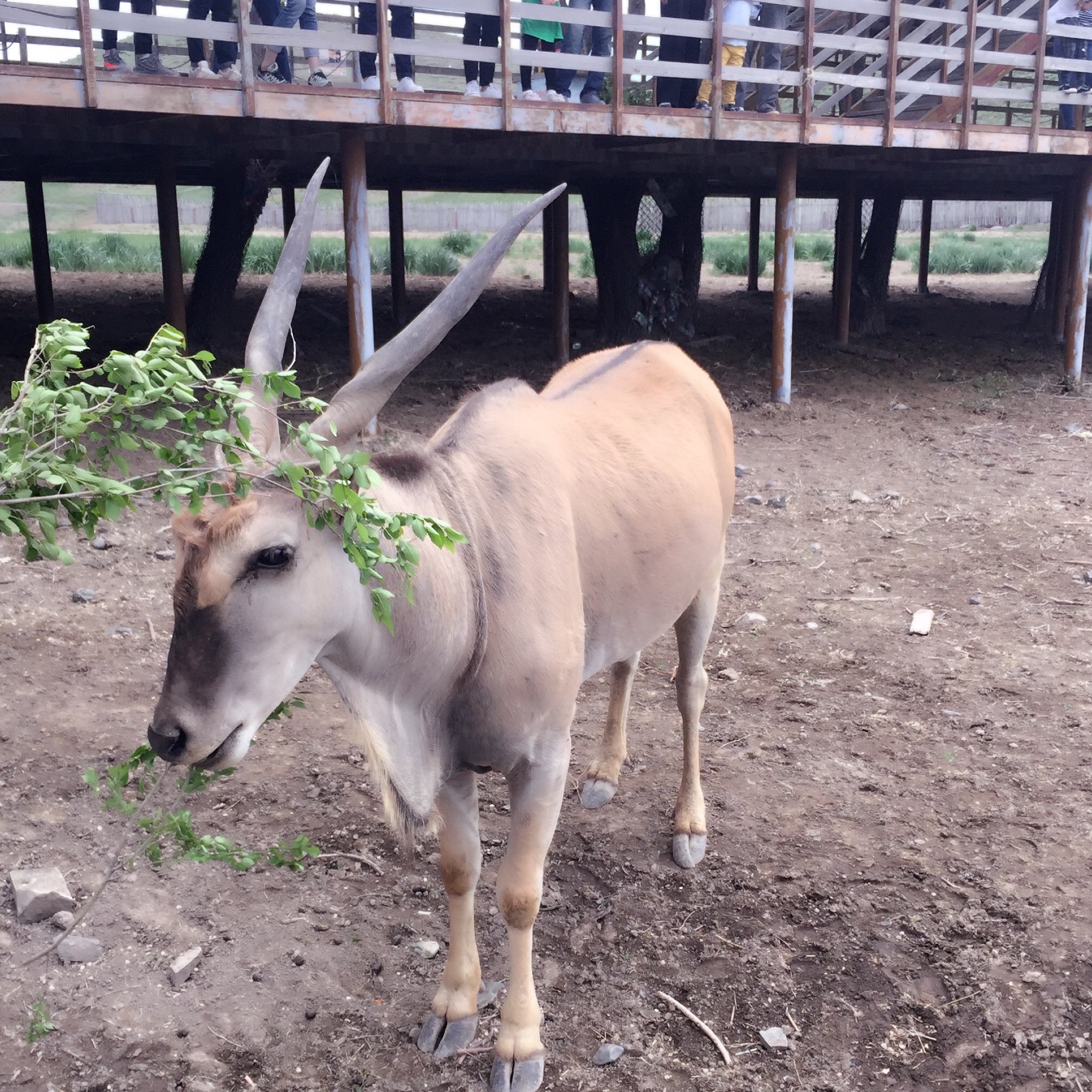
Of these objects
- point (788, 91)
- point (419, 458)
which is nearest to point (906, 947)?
point (419, 458)

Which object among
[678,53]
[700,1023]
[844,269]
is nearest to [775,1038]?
[700,1023]

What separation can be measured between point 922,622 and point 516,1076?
324cm

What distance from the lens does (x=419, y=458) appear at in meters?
2.52

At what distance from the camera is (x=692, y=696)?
12.3ft

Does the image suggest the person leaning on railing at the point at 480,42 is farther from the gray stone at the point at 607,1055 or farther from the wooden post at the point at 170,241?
the gray stone at the point at 607,1055

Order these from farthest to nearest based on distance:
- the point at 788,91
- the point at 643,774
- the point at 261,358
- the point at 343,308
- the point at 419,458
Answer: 1. the point at 788,91
2. the point at 343,308
3. the point at 643,774
4. the point at 419,458
5. the point at 261,358

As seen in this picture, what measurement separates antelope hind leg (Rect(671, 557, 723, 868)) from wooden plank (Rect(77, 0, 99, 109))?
4.37 metres

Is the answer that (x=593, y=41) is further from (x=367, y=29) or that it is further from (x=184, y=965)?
(x=184, y=965)

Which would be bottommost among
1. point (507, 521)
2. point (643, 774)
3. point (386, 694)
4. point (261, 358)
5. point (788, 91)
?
point (643, 774)

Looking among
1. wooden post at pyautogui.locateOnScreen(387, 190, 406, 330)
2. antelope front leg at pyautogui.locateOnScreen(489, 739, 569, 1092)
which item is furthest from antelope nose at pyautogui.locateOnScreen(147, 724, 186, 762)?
wooden post at pyautogui.locateOnScreen(387, 190, 406, 330)

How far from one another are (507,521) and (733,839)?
5.05ft

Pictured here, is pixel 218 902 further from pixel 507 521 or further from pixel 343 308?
pixel 343 308

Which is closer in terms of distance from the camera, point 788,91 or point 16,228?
point 788,91

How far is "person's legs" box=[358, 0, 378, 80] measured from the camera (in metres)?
7.54
